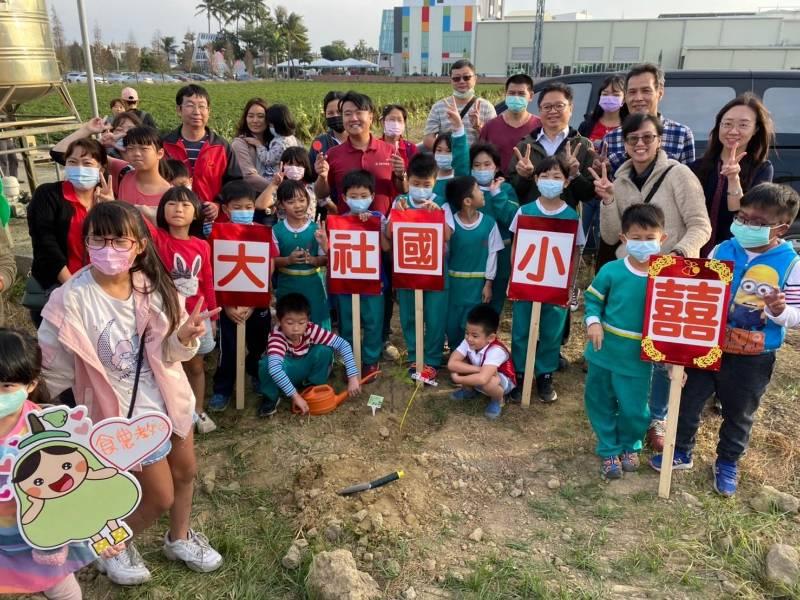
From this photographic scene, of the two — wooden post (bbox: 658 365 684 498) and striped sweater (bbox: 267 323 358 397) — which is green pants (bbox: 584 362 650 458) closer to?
wooden post (bbox: 658 365 684 498)

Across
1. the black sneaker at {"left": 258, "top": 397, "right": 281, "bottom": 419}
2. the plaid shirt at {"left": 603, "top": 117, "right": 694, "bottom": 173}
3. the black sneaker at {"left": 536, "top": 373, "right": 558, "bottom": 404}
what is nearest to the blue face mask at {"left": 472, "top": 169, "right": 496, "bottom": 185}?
the plaid shirt at {"left": 603, "top": 117, "right": 694, "bottom": 173}

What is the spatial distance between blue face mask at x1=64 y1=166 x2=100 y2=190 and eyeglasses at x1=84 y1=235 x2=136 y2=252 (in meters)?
1.29

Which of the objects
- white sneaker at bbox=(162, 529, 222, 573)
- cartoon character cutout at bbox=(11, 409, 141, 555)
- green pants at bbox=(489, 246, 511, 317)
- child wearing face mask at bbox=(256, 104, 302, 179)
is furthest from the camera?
child wearing face mask at bbox=(256, 104, 302, 179)

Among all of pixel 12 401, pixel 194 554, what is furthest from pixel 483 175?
pixel 12 401

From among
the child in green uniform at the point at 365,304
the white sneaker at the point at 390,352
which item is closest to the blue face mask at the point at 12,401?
the child in green uniform at the point at 365,304

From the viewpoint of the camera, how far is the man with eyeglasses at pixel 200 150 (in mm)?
4574

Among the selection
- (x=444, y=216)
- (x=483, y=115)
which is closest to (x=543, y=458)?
(x=444, y=216)

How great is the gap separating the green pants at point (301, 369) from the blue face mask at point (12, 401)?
2147mm

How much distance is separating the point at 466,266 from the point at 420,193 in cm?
66

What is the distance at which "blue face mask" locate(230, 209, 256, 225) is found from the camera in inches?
163

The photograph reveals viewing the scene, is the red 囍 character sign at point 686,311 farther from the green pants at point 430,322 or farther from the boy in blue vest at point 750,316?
the green pants at point 430,322

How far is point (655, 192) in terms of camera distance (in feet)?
12.0

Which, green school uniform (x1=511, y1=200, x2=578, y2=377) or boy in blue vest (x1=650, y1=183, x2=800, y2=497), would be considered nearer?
boy in blue vest (x1=650, y1=183, x2=800, y2=497)

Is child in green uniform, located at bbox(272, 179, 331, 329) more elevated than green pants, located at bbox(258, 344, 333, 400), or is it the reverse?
child in green uniform, located at bbox(272, 179, 331, 329)
